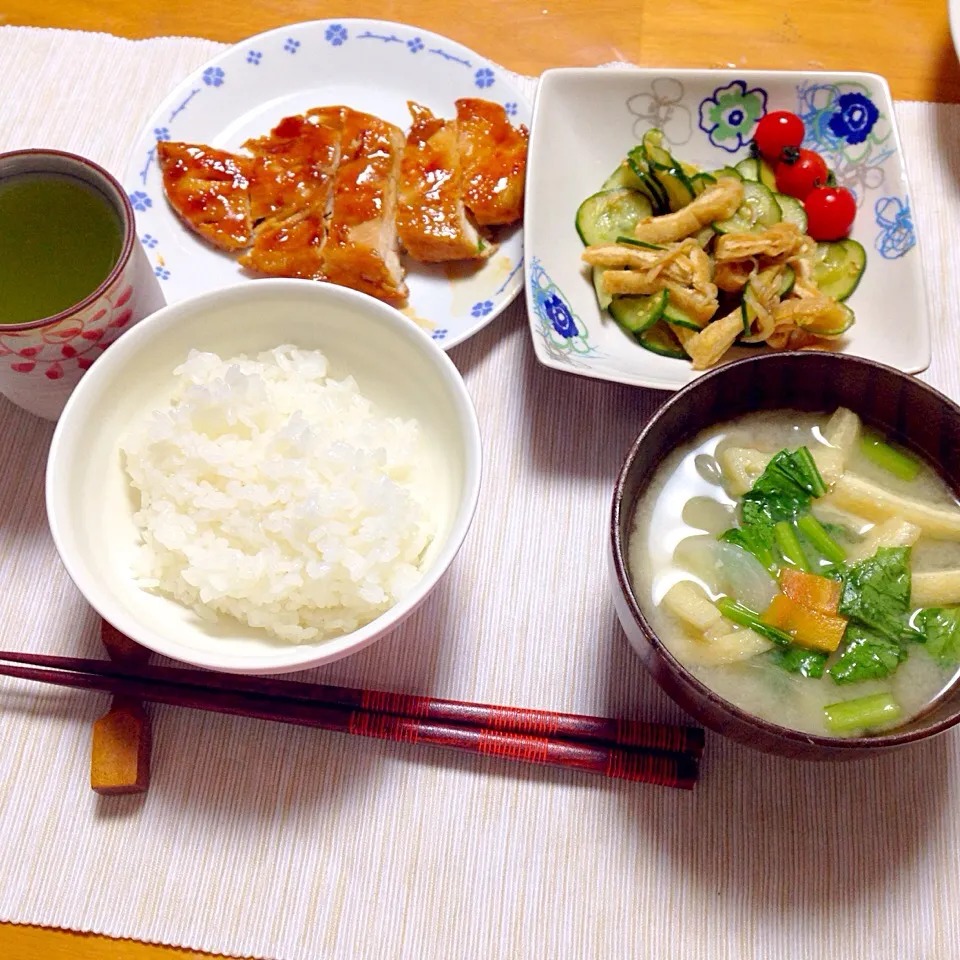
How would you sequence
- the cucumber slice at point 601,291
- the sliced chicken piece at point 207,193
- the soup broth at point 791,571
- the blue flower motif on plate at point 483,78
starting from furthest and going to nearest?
1. the blue flower motif on plate at point 483,78
2. the sliced chicken piece at point 207,193
3. the cucumber slice at point 601,291
4. the soup broth at point 791,571

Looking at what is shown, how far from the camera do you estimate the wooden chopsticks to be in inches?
73.9

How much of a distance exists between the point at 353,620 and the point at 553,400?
803 millimetres

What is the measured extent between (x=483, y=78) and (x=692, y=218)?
0.75m

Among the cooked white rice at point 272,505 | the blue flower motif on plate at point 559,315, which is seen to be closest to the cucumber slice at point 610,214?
the blue flower motif on plate at point 559,315

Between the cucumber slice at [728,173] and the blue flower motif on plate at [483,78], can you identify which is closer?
the cucumber slice at [728,173]

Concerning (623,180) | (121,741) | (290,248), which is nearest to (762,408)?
(623,180)

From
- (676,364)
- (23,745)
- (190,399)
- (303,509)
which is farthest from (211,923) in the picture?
(676,364)

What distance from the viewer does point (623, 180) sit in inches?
95.2

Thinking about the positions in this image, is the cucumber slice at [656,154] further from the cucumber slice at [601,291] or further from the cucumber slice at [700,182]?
the cucumber slice at [601,291]

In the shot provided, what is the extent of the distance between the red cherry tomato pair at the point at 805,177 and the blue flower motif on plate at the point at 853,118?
0.09 meters

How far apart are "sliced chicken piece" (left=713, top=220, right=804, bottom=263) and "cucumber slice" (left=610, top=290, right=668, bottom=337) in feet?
0.60

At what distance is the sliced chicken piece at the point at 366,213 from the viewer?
2287 millimetres

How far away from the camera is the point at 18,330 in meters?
1.76

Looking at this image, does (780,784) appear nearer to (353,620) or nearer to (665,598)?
(665,598)
